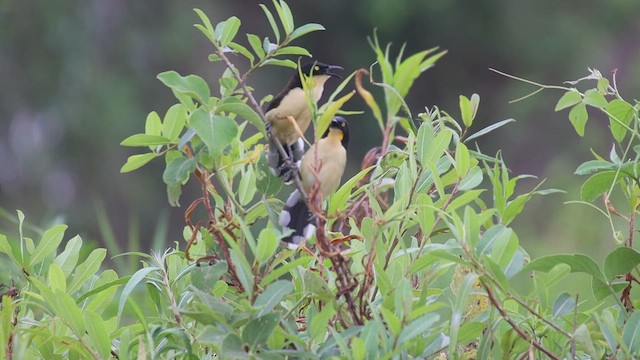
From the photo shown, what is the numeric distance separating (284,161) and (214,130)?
1.45 ft

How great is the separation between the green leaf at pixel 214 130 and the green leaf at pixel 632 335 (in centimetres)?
41

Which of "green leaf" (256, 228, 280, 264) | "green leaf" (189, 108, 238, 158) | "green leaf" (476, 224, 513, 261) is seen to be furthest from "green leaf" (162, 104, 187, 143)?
"green leaf" (476, 224, 513, 261)

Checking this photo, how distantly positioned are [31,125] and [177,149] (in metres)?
7.99

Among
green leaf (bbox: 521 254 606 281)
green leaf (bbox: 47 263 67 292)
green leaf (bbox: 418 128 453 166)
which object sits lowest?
green leaf (bbox: 521 254 606 281)

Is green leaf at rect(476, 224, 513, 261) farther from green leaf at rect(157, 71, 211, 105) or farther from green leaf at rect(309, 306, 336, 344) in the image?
green leaf at rect(157, 71, 211, 105)

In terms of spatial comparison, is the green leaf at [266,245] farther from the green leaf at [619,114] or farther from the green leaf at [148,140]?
the green leaf at [619,114]

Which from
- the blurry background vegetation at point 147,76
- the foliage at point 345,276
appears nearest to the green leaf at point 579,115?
the foliage at point 345,276

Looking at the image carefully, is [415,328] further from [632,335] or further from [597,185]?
[597,185]

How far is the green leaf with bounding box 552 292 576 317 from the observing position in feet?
3.46

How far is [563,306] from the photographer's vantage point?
1059 mm

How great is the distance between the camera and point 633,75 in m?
9.04

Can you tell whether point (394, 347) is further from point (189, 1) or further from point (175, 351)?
point (189, 1)

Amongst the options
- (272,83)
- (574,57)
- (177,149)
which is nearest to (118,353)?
(177,149)

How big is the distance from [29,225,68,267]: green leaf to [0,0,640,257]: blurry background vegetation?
6447 millimetres
